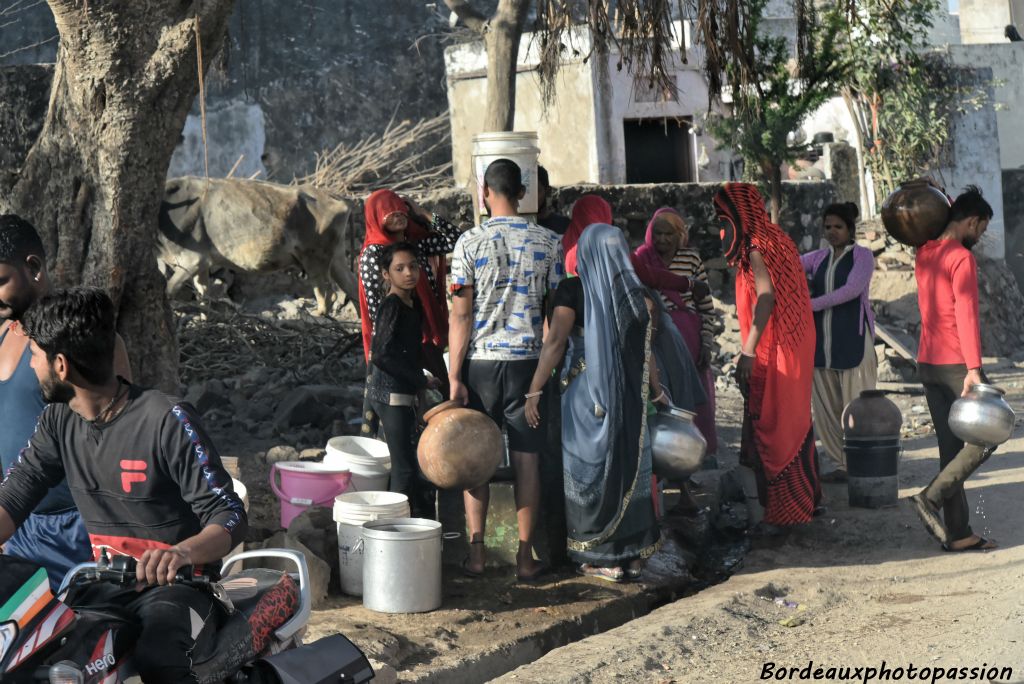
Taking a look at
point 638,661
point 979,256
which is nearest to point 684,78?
point 979,256

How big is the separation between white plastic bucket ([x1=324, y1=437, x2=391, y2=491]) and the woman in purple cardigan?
2.87 metres

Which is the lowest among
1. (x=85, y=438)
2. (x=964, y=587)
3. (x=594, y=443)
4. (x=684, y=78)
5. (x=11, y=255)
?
(x=964, y=587)

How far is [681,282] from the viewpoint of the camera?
6.94 meters

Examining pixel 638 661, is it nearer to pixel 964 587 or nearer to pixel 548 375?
pixel 548 375

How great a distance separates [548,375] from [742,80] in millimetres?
3497

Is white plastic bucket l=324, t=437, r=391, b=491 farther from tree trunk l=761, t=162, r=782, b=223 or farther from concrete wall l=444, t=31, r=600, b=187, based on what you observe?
concrete wall l=444, t=31, r=600, b=187

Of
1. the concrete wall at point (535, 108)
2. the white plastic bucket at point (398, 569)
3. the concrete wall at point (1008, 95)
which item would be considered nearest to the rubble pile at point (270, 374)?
the white plastic bucket at point (398, 569)

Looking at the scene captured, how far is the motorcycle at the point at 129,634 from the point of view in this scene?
8.25ft

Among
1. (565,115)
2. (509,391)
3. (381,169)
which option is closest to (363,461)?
(509,391)

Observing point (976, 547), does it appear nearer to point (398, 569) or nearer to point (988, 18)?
point (398, 569)

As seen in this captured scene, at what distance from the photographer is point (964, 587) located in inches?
226

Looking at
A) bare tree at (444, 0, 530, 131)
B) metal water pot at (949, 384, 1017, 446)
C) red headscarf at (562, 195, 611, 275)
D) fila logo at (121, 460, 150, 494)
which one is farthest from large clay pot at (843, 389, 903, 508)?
fila logo at (121, 460, 150, 494)

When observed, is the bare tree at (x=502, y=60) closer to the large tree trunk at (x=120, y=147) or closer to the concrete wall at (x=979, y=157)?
the large tree trunk at (x=120, y=147)

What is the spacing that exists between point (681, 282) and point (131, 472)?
4.39 metres
